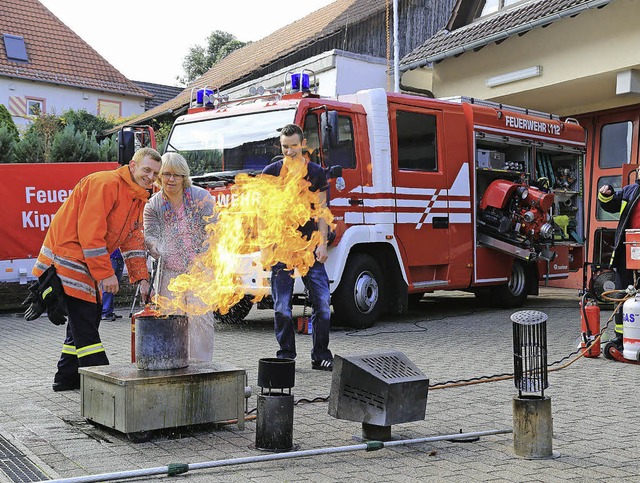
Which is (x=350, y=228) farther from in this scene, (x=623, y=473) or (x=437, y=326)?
(x=623, y=473)

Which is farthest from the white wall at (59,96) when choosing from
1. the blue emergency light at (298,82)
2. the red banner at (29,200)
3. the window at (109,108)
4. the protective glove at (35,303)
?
the protective glove at (35,303)

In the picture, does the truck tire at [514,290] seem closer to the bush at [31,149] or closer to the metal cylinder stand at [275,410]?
the metal cylinder stand at [275,410]

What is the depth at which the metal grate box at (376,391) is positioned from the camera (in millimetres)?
4988

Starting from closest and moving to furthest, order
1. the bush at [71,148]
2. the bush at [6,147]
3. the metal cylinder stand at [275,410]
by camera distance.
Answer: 1. the metal cylinder stand at [275,410]
2. the bush at [6,147]
3. the bush at [71,148]

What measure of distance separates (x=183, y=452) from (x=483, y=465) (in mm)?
1762

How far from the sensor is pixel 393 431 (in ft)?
18.0

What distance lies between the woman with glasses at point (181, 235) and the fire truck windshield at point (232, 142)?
382cm

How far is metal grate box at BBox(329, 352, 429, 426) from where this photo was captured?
4988mm

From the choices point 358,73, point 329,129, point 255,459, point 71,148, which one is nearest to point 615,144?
point 358,73

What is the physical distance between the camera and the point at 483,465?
463 cm

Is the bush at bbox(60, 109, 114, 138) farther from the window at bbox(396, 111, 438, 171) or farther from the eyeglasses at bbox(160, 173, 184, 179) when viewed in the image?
the eyeglasses at bbox(160, 173, 184, 179)

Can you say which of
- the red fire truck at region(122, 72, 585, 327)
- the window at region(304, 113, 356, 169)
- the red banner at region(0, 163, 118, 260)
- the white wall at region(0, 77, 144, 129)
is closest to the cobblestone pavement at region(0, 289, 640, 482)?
the red fire truck at region(122, 72, 585, 327)

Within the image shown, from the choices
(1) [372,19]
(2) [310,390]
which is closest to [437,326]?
(2) [310,390]

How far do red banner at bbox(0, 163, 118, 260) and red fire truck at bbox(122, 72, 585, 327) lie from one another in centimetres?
353
